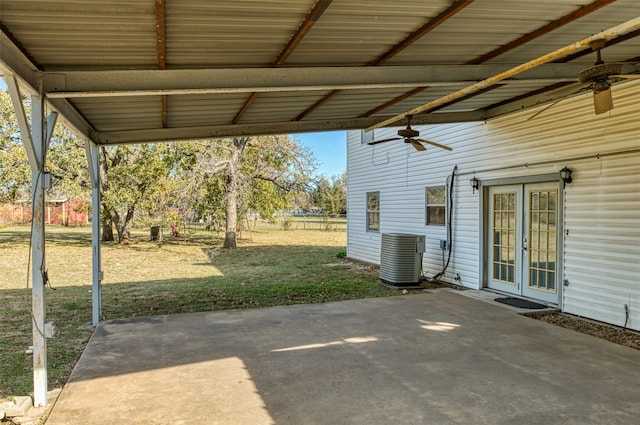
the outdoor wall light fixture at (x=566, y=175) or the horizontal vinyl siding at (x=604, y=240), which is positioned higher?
the outdoor wall light fixture at (x=566, y=175)

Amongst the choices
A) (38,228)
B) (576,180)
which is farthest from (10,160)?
(576,180)

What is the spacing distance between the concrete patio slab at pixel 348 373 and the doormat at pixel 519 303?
719mm

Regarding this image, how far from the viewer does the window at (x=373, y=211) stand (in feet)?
39.7

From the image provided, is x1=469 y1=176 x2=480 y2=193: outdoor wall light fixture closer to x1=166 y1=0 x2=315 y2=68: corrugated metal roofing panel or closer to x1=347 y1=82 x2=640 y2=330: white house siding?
x1=347 y1=82 x2=640 y2=330: white house siding

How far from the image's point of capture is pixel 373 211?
40.4 ft

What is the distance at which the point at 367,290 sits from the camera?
848 centimetres

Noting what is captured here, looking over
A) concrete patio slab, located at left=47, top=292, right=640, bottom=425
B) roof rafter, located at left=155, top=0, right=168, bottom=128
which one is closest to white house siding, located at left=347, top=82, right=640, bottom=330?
concrete patio slab, located at left=47, top=292, right=640, bottom=425

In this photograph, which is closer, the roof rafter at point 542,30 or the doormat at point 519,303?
the roof rafter at point 542,30

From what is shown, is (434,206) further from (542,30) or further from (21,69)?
(21,69)

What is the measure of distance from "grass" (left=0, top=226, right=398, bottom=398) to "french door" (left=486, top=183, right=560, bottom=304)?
6.58 ft

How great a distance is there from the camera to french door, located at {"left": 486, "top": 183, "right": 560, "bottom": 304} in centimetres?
680

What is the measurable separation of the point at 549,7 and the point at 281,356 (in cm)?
393

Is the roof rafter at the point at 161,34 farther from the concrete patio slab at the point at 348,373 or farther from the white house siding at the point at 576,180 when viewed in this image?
the white house siding at the point at 576,180

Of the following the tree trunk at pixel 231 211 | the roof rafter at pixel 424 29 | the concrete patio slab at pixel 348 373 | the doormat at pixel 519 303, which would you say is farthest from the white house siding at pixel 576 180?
the tree trunk at pixel 231 211
